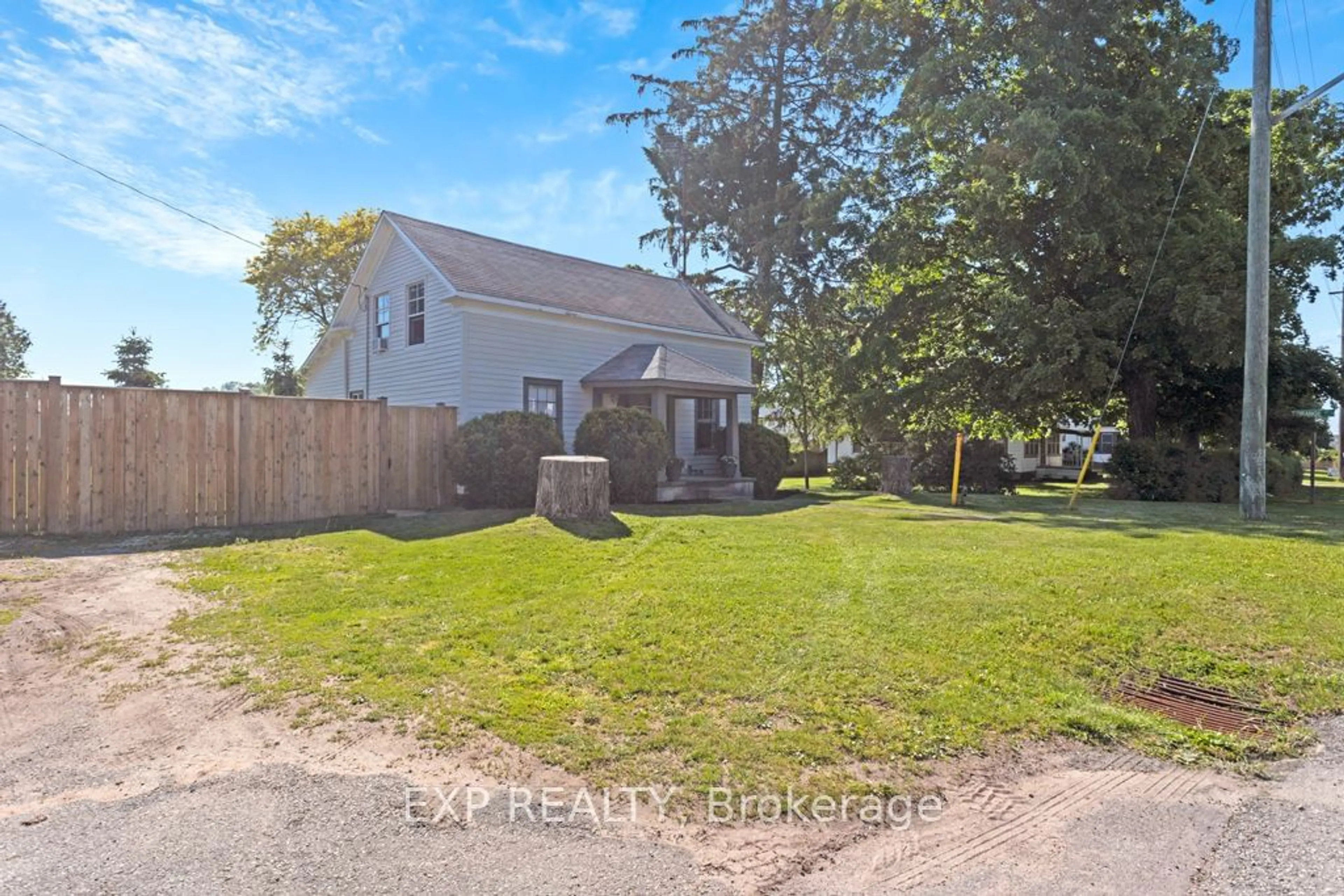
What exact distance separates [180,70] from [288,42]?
179 centimetres

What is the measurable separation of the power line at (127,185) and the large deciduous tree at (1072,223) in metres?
16.1

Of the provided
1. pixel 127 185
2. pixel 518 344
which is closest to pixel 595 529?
pixel 518 344

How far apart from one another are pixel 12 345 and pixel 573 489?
1927 inches

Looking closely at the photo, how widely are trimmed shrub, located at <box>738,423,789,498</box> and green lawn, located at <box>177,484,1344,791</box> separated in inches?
355

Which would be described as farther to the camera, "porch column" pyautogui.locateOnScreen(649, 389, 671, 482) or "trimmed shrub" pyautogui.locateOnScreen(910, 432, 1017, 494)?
"trimmed shrub" pyautogui.locateOnScreen(910, 432, 1017, 494)

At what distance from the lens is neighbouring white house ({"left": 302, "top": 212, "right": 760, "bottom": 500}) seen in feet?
49.5

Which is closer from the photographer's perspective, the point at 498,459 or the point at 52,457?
the point at 52,457

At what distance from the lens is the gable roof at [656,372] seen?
15.9 m

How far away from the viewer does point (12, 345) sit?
4069cm

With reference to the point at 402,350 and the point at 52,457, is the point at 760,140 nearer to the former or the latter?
the point at 402,350

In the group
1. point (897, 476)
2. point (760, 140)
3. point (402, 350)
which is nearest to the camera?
point (897, 476)

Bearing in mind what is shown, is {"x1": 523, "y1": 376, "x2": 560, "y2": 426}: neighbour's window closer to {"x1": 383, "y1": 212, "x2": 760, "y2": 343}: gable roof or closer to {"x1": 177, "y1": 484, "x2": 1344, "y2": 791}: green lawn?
{"x1": 383, "y1": 212, "x2": 760, "y2": 343}: gable roof
